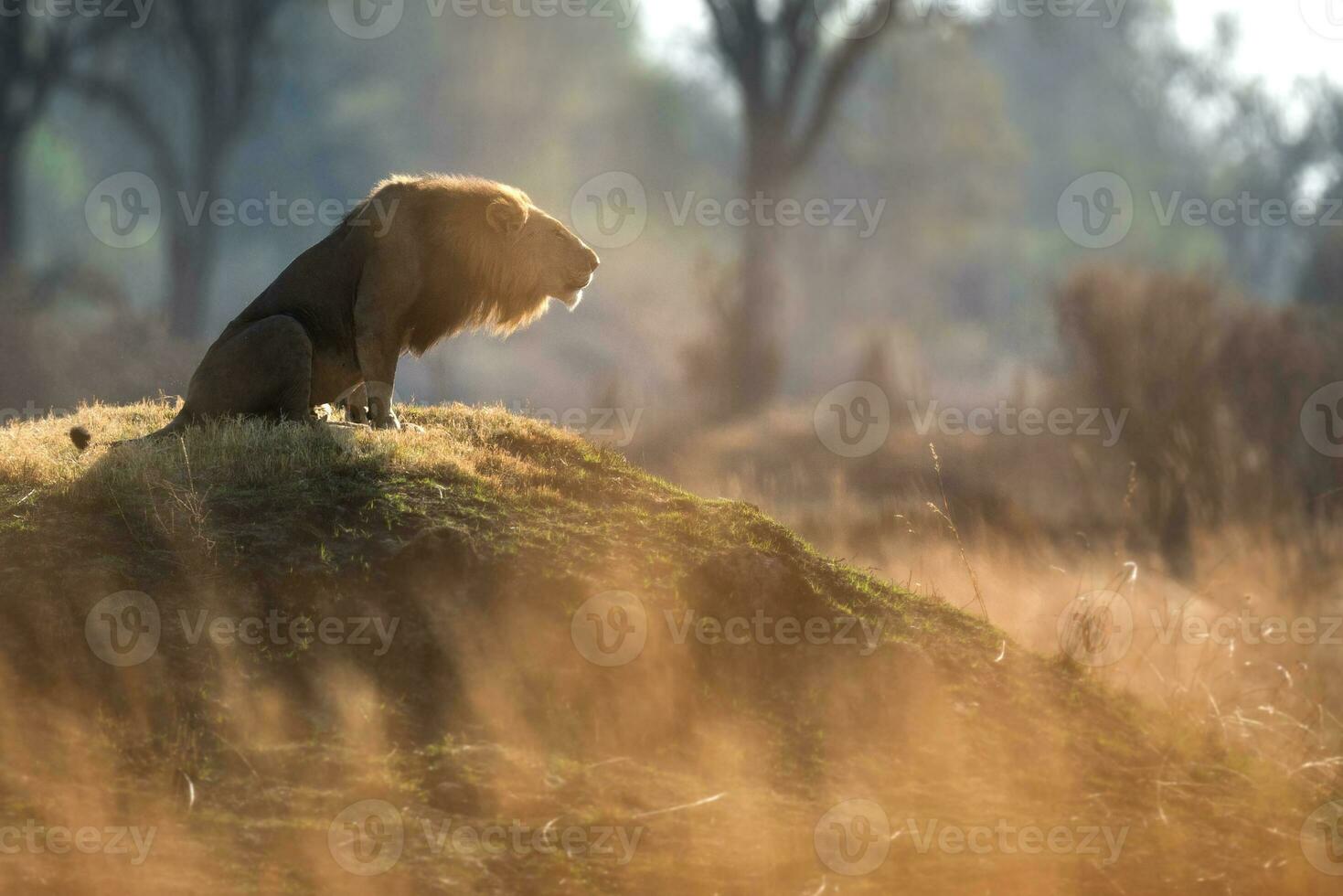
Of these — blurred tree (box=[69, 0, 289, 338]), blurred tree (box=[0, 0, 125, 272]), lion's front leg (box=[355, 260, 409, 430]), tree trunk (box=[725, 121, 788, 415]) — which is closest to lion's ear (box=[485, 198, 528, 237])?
lion's front leg (box=[355, 260, 409, 430])

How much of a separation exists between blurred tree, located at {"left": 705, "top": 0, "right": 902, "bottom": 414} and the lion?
16320 mm

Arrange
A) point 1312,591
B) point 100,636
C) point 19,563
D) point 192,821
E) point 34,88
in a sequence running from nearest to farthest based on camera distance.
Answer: point 192,821 < point 100,636 < point 19,563 < point 1312,591 < point 34,88

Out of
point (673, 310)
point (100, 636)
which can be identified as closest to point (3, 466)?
point (100, 636)

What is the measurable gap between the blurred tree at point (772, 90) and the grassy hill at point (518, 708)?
57.6 ft

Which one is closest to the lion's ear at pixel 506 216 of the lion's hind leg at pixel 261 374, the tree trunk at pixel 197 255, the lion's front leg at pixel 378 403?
the lion's front leg at pixel 378 403

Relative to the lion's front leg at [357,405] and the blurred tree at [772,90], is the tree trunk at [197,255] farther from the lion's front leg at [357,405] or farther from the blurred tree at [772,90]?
the lion's front leg at [357,405]

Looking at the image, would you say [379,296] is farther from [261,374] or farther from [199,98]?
[199,98]

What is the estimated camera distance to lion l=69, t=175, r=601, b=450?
25.5ft

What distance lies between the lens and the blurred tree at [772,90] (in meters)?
24.8

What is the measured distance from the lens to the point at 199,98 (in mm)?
28875

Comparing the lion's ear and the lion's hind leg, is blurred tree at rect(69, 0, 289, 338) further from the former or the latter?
the lion's ear

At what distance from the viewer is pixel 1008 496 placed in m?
15.4

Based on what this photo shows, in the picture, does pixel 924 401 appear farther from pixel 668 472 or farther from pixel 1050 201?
pixel 1050 201

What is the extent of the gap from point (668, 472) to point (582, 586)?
8.95 meters
